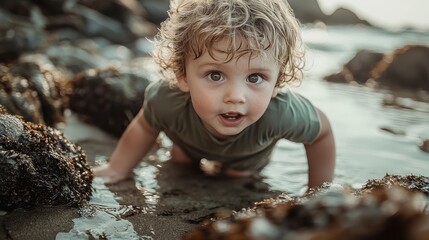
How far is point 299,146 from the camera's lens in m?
4.79

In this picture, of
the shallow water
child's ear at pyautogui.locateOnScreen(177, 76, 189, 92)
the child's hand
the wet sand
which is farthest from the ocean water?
the child's hand

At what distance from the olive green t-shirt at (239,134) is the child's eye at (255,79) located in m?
0.51

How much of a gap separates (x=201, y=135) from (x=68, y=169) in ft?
3.58

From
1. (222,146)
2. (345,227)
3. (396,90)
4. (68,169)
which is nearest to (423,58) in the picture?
(396,90)

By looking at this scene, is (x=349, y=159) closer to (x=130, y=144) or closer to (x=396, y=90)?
(x=130, y=144)

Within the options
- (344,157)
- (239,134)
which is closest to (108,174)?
(239,134)

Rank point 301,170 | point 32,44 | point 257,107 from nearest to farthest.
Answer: point 257,107, point 301,170, point 32,44

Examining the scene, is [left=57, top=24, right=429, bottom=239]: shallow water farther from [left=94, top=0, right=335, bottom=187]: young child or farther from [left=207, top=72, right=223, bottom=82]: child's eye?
[left=207, top=72, right=223, bottom=82]: child's eye

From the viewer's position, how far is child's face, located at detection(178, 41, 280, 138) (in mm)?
2768

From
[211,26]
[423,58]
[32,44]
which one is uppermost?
[211,26]

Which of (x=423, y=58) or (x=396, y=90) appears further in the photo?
(x=423, y=58)

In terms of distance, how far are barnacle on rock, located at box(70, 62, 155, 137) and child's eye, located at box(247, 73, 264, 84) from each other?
2.10m

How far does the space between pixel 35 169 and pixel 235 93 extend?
112cm

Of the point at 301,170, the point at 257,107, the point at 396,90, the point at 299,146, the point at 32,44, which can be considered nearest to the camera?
the point at 257,107
